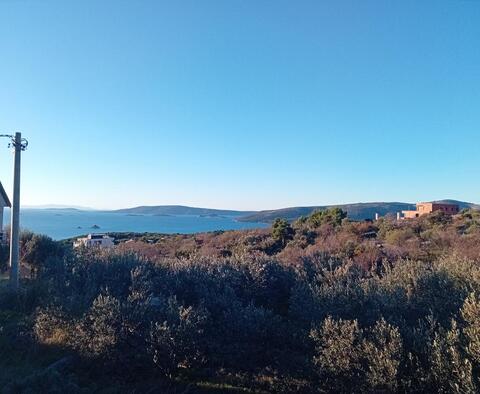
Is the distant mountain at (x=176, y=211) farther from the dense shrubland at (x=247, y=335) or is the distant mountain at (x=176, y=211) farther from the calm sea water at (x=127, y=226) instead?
the dense shrubland at (x=247, y=335)

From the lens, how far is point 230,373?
5520 mm

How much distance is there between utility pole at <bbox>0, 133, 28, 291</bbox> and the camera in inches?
361

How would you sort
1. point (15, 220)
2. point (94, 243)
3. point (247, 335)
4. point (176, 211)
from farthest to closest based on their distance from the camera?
point (176, 211) → point (94, 243) → point (15, 220) → point (247, 335)

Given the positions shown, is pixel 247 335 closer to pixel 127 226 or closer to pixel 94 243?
pixel 94 243

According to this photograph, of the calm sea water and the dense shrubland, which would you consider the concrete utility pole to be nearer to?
the dense shrubland

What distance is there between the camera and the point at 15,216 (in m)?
9.34

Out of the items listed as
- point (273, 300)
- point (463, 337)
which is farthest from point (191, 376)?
point (463, 337)

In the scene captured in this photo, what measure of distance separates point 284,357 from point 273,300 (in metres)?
2.44

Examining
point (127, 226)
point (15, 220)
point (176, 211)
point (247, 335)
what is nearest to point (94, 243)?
point (15, 220)

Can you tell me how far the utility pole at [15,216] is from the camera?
9180 mm

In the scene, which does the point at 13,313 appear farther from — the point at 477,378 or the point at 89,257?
the point at 477,378

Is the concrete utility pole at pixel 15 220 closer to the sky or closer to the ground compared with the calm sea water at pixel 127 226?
closer to the sky

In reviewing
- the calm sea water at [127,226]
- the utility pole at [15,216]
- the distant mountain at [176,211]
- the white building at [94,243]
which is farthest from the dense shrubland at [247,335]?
the distant mountain at [176,211]

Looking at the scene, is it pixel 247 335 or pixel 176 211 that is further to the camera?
pixel 176 211
